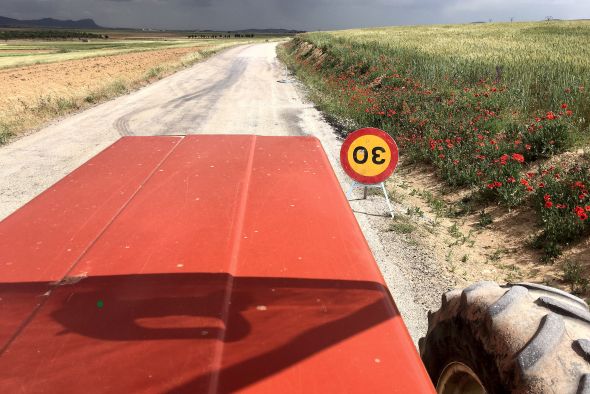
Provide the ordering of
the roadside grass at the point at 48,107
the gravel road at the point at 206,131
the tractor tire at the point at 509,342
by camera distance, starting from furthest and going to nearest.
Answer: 1. the roadside grass at the point at 48,107
2. the gravel road at the point at 206,131
3. the tractor tire at the point at 509,342

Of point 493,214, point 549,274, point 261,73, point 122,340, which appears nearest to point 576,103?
point 493,214

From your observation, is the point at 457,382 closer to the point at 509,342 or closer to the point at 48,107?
the point at 509,342

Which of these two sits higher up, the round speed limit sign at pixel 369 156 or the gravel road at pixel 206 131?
the round speed limit sign at pixel 369 156

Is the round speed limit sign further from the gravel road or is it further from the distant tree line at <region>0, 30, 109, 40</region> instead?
the distant tree line at <region>0, 30, 109, 40</region>

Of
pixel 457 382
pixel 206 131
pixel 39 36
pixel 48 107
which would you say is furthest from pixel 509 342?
pixel 39 36

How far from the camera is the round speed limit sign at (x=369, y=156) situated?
5.29 m

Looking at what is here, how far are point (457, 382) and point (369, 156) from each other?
3.58 meters

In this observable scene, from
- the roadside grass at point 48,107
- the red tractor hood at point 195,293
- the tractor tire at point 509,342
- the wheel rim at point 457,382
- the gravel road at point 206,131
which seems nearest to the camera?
the red tractor hood at point 195,293

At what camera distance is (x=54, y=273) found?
176cm

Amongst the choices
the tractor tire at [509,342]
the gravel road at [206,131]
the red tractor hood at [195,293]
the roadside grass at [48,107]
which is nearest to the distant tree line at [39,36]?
the roadside grass at [48,107]

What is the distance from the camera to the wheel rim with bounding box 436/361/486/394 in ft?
7.13

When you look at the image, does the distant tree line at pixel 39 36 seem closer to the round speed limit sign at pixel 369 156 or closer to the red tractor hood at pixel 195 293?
the round speed limit sign at pixel 369 156

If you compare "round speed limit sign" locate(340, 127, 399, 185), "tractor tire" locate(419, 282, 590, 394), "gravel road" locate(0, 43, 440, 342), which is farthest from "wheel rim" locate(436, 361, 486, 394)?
"round speed limit sign" locate(340, 127, 399, 185)

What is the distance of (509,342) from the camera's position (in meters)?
1.84
